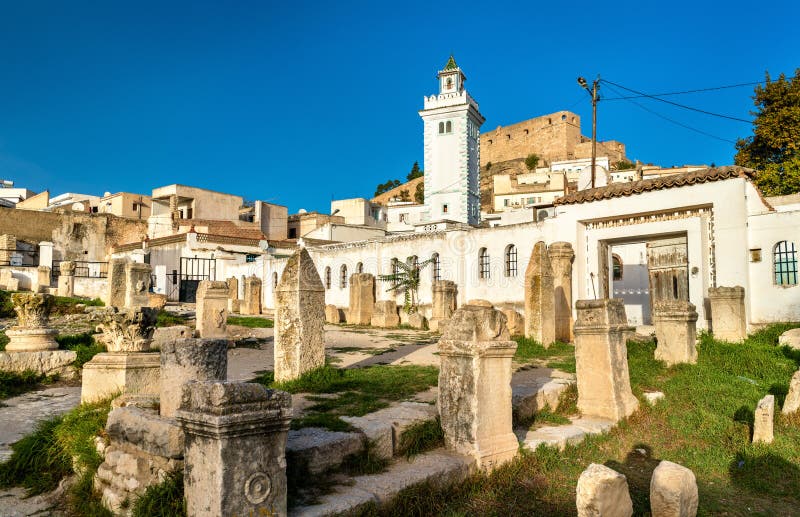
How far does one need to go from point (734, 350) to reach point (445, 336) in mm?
8909

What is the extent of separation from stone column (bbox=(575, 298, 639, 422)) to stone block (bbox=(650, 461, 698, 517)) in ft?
10.3

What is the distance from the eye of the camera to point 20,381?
10.7 metres

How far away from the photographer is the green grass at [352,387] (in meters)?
6.41

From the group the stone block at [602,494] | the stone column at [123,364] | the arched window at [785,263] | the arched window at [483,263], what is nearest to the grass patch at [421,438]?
the stone block at [602,494]

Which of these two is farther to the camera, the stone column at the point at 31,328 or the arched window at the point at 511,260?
the arched window at the point at 511,260

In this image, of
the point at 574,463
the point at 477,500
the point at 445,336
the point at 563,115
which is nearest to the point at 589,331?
the point at 574,463

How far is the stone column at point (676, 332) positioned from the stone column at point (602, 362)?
345 cm

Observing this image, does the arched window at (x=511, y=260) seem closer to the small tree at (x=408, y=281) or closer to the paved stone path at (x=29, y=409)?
the small tree at (x=408, y=281)

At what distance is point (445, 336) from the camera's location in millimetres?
6086

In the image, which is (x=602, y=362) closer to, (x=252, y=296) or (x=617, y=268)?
(x=617, y=268)

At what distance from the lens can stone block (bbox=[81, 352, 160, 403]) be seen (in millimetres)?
7461

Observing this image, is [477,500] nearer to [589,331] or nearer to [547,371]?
[589,331]

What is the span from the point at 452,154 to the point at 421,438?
119 ft

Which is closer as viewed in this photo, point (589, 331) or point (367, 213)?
point (589, 331)
